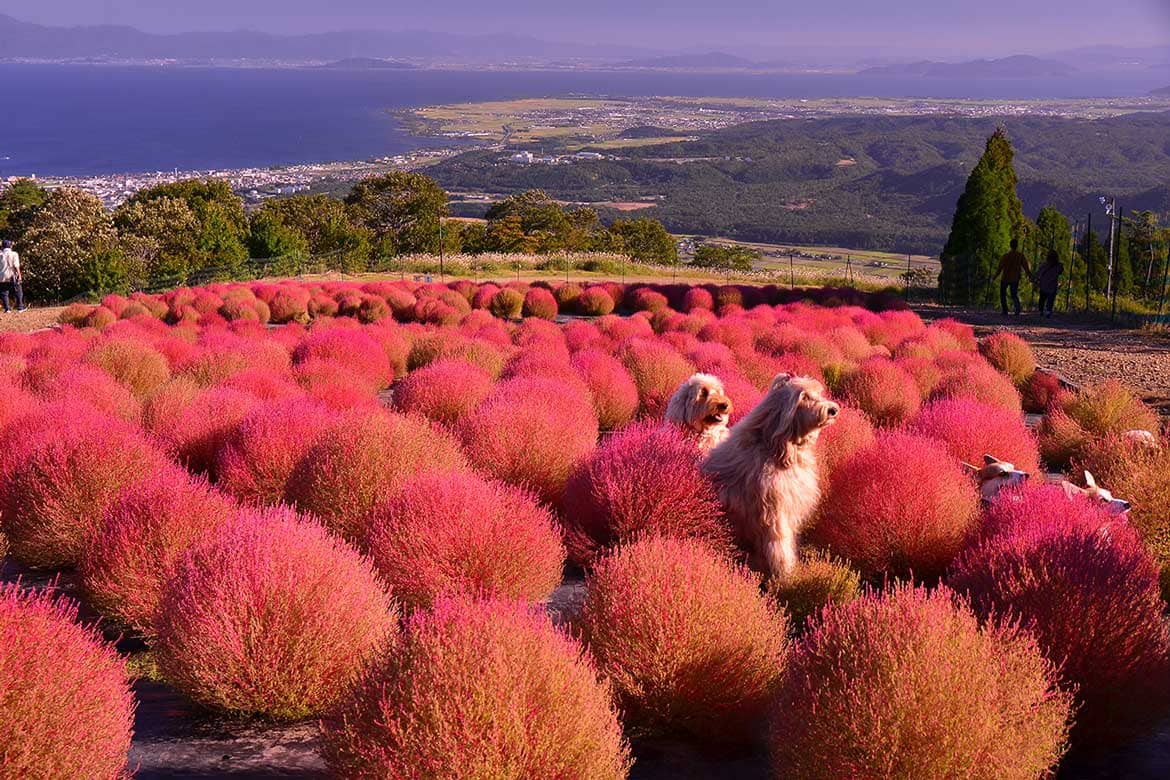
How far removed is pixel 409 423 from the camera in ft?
20.5

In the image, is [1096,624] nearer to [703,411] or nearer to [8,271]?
[703,411]

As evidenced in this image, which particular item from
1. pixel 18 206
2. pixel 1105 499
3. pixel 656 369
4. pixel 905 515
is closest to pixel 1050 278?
pixel 656 369

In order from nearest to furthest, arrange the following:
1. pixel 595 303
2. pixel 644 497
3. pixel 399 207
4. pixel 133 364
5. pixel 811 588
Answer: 1. pixel 811 588
2. pixel 644 497
3. pixel 133 364
4. pixel 595 303
5. pixel 399 207

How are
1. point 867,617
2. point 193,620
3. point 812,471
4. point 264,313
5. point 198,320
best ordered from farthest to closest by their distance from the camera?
point 264,313 → point 198,320 → point 812,471 → point 193,620 → point 867,617

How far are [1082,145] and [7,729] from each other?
187405 mm

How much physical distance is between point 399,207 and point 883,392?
195 feet

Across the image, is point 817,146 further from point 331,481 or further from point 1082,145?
point 331,481

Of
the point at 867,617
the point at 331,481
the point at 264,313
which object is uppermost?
the point at 867,617

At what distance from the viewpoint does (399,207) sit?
6575 cm

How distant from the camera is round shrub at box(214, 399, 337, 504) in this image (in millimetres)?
6273

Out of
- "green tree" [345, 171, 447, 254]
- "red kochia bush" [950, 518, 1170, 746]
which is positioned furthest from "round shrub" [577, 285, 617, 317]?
"green tree" [345, 171, 447, 254]

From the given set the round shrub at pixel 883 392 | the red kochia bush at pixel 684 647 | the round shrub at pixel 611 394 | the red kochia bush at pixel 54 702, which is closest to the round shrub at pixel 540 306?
the round shrub at pixel 611 394

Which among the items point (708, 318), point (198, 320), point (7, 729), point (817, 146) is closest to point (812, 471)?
point (7, 729)

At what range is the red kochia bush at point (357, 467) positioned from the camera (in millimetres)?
5707
